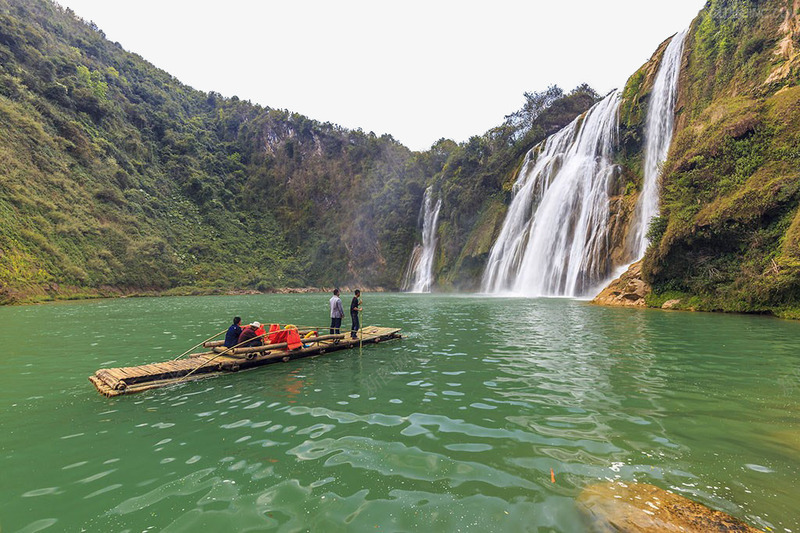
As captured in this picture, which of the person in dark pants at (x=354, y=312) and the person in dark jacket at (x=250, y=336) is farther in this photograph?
the person in dark pants at (x=354, y=312)

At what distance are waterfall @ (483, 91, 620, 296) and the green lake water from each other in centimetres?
2023

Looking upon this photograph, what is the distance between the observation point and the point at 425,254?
58719mm

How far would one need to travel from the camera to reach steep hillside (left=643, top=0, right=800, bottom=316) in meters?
14.9

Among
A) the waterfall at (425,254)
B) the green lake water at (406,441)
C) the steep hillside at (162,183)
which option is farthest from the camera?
the waterfall at (425,254)

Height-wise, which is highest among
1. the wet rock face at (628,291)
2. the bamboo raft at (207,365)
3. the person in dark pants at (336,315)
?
the wet rock face at (628,291)

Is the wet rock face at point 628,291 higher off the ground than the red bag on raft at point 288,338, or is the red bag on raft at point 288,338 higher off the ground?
the wet rock face at point 628,291

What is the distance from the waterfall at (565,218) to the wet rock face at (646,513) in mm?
27821

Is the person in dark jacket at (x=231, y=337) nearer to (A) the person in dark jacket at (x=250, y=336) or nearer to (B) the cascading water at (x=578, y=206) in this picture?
(A) the person in dark jacket at (x=250, y=336)

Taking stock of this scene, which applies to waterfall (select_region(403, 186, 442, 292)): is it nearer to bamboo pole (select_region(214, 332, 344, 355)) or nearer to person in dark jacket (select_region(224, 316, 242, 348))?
bamboo pole (select_region(214, 332, 344, 355))

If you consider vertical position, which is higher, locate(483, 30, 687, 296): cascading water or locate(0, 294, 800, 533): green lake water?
locate(483, 30, 687, 296): cascading water

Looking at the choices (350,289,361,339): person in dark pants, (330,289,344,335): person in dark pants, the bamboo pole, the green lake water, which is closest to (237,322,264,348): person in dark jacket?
the bamboo pole

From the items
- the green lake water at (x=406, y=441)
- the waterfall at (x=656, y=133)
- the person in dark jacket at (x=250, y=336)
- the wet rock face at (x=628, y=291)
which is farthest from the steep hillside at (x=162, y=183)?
the wet rock face at (x=628, y=291)

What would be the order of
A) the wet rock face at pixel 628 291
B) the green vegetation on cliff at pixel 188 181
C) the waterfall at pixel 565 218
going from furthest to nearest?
1. the green vegetation on cliff at pixel 188 181
2. the waterfall at pixel 565 218
3. the wet rock face at pixel 628 291

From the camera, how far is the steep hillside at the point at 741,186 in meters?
14.9
